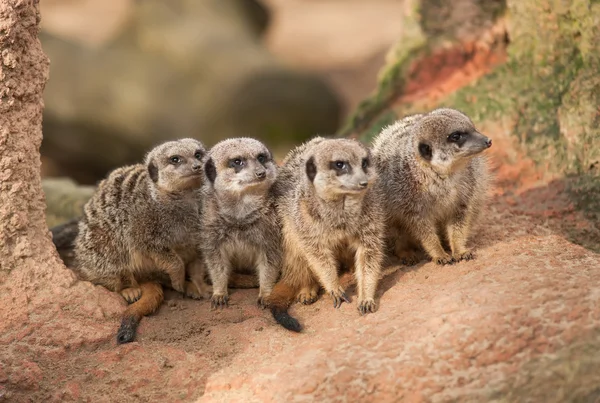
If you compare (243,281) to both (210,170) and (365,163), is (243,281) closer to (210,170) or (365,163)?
(210,170)

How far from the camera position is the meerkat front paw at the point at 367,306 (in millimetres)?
3266

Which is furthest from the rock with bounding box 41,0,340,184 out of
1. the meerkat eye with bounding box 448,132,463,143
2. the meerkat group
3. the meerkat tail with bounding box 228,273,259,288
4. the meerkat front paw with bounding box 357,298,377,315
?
the meerkat front paw with bounding box 357,298,377,315

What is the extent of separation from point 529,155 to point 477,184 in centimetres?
98

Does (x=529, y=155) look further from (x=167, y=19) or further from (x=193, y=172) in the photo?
(x=167, y=19)

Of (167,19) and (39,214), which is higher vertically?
(167,19)

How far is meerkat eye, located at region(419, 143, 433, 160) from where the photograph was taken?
3533 millimetres

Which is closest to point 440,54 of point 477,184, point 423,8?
point 423,8

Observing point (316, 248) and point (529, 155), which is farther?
point (529, 155)

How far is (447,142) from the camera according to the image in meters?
3.48

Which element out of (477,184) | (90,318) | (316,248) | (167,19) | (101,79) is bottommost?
(90,318)

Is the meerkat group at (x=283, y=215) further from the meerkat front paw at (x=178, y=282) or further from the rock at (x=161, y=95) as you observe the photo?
the rock at (x=161, y=95)

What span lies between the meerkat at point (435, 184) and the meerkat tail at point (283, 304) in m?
0.61

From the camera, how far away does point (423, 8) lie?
220 inches

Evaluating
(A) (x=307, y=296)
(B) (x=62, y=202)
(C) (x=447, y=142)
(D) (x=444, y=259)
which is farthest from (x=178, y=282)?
(B) (x=62, y=202)
